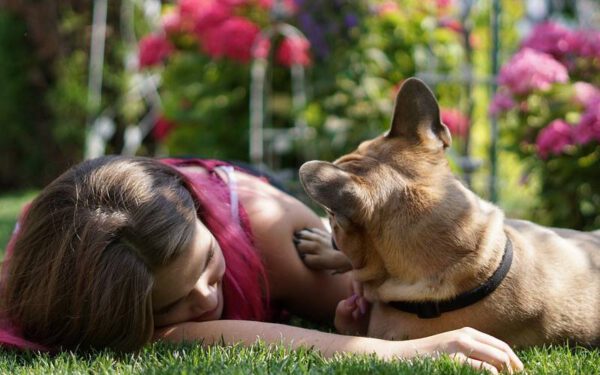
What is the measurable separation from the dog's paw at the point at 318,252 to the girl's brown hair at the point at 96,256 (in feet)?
2.16

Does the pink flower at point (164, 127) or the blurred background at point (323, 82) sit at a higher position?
the blurred background at point (323, 82)

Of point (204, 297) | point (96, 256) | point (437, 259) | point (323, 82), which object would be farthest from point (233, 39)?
point (437, 259)

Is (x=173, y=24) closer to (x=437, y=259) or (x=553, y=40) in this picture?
(x=553, y=40)

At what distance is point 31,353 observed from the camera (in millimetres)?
2684

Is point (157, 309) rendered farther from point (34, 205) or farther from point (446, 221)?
point (446, 221)

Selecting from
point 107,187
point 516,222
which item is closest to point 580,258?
point 516,222

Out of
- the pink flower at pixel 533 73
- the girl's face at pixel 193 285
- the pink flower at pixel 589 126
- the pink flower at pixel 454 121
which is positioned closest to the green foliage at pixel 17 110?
the pink flower at pixel 454 121

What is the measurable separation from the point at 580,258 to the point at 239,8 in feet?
20.3

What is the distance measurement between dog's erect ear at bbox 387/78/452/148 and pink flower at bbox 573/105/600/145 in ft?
6.49

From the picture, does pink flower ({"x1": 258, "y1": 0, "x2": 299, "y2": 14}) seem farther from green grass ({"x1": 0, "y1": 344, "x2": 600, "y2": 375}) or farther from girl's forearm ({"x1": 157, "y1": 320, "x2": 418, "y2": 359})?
green grass ({"x1": 0, "y1": 344, "x2": 600, "y2": 375})

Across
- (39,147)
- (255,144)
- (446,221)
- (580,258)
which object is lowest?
(39,147)

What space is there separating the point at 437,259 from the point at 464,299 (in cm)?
16

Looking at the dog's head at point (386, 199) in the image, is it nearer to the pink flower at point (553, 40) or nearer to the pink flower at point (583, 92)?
the pink flower at point (583, 92)

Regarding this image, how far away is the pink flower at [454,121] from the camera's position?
7.52 meters
